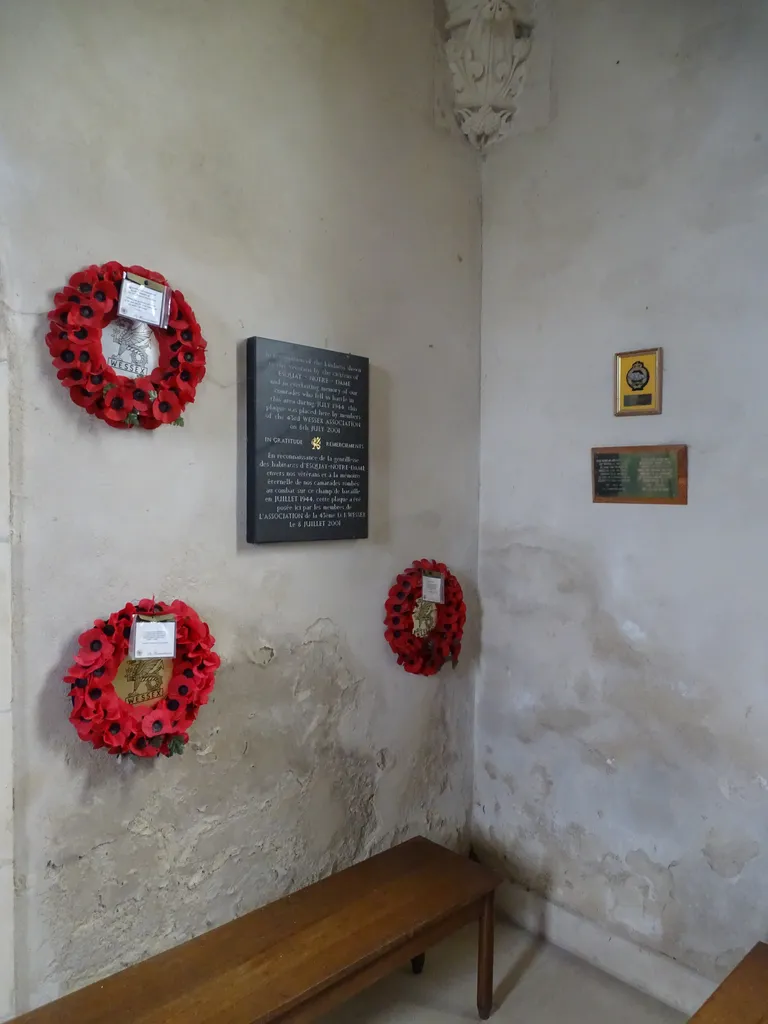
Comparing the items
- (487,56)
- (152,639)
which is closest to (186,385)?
(152,639)

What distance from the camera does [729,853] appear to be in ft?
6.02

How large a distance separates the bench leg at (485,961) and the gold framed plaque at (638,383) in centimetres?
151

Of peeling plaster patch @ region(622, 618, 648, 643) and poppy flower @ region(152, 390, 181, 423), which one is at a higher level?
poppy flower @ region(152, 390, 181, 423)

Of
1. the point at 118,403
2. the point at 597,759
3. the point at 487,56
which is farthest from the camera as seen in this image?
the point at 487,56

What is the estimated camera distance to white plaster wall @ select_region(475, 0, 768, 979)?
1813mm

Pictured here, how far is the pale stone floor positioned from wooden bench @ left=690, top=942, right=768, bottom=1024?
0.48 metres

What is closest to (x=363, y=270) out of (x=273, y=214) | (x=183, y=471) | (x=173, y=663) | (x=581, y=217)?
(x=273, y=214)

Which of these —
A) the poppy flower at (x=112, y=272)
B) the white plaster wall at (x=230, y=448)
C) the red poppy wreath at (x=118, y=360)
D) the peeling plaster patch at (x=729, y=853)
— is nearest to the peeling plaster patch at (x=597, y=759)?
the peeling plaster patch at (x=729, y=853)

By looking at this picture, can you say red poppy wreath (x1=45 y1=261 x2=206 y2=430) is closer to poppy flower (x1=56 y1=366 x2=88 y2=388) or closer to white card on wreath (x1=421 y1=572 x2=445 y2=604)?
poppy flower (x1=56 y1=366 x2=88 y2=388)

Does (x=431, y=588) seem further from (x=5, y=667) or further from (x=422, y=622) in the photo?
(x=5, y=667)

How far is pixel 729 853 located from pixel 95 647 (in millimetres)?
1779

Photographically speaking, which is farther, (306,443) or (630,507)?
(630,507)

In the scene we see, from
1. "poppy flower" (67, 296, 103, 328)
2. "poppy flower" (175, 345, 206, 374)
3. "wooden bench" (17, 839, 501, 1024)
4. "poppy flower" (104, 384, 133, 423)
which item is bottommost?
"wooden bench" (17, 839, 501, 1024)

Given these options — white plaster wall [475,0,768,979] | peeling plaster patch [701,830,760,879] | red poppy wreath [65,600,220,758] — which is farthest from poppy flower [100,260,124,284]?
peeling plaster patch [701,830,760,879]
